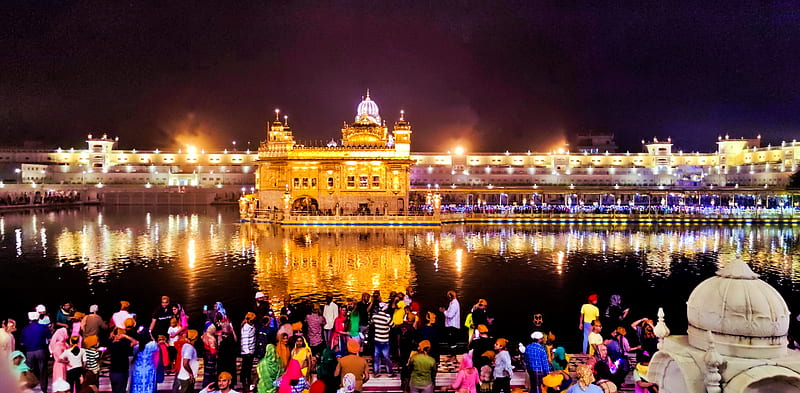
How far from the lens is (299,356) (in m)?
9.12

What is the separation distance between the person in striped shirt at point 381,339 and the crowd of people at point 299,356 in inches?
0.8

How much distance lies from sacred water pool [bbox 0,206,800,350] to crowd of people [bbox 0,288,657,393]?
262 inches

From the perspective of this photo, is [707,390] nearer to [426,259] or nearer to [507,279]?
[507,279]

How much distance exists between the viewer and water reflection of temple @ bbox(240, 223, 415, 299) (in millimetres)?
23781

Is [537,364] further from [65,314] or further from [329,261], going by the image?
[329,261]

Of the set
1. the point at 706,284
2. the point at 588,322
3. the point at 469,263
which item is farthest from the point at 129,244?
the point at 706,284

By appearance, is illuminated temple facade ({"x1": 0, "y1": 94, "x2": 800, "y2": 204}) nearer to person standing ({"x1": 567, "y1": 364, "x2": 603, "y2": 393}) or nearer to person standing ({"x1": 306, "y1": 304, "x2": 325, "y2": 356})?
person standing ({"x1": 306, "y1": 304, "x2": 325, "y2": 356})

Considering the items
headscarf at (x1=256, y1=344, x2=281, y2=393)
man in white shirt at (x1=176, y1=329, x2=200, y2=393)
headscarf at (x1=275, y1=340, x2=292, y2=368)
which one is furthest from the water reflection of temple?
headscarf at (x1=256, y1=344, x2=281, y2=393)

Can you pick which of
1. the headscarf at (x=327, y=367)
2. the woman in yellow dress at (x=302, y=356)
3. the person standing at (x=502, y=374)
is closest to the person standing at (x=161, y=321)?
the woman in yellow dress at (x=302, y=356)

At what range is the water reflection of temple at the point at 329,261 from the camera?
78.0 feet

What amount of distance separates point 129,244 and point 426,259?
2048cm

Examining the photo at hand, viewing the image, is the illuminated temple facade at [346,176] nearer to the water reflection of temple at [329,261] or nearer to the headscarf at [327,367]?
the water reflection of temple at [329,261]

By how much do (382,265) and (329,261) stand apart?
10.6ft

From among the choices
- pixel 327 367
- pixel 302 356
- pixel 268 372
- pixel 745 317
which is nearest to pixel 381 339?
pixel 327 367
